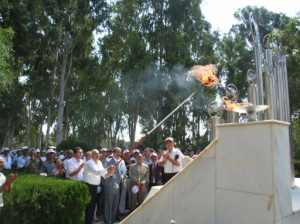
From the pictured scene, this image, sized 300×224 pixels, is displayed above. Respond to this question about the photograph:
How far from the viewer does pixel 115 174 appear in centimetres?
884

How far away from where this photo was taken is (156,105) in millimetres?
28453

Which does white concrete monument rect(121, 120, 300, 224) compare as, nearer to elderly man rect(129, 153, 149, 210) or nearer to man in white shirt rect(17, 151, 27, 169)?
elderly man rect(129, 153, 149, 210)

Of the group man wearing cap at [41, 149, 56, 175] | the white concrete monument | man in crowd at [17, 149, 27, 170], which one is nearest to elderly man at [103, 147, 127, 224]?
man wearing cap at [41, 149, 56, 175]

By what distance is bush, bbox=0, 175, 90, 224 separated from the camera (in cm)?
703

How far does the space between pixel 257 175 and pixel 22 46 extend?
56.9 feet

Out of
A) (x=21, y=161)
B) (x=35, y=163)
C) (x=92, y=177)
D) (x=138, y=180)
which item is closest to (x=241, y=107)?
(x=92, y=177)

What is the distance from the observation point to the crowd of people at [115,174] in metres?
8.28

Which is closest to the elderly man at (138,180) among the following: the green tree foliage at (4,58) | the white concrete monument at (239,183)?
the white concrete monument at (239,183)

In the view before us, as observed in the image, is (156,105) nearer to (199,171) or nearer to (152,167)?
(152,167)

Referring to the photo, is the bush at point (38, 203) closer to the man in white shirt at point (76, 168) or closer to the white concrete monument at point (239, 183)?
the man in white shirt at point (76, 168)

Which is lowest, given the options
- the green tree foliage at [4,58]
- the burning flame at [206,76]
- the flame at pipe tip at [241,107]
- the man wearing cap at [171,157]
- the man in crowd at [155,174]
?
the man in crowd at [155,174]

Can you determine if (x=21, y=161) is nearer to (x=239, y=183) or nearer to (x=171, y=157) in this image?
(x=171, y=157)

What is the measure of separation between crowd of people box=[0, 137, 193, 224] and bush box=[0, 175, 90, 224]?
3.44 ft

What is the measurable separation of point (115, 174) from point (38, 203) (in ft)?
7.17
